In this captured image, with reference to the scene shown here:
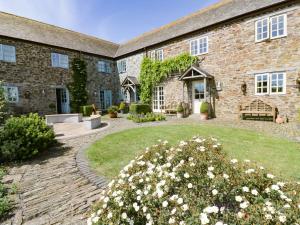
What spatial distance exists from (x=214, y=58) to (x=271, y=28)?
12.1ft

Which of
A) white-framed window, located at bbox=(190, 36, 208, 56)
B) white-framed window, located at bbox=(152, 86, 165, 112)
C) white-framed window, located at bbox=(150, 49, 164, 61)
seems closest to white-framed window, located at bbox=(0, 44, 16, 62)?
white-framed window, located at bbox=(150, 49, 164, 61)

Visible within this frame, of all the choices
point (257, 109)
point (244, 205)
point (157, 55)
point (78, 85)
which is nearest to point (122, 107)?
point (78, 85)

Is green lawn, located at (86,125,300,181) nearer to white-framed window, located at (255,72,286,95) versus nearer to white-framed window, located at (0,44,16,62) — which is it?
white-framed window, located at (255,72,286,95)

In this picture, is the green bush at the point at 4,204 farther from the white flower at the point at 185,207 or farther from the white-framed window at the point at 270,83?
the white-framed window at the point at 270,83

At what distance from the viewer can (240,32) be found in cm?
1205

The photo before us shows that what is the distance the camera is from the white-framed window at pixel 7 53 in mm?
14203

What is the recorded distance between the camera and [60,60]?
692 inches

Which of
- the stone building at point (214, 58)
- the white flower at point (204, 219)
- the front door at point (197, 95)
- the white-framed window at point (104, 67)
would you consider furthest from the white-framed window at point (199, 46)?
the white flower at point (204, 219)

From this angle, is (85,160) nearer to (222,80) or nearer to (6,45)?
(222,80)

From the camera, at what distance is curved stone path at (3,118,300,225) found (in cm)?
311

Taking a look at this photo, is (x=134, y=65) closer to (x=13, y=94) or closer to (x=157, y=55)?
(x=157, y=55)

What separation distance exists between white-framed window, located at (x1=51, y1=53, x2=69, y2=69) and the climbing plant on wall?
0.66 metres

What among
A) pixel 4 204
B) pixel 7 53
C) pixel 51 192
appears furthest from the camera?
pixel 7 53

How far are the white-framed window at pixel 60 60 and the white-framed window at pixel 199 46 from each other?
39.3 ft
